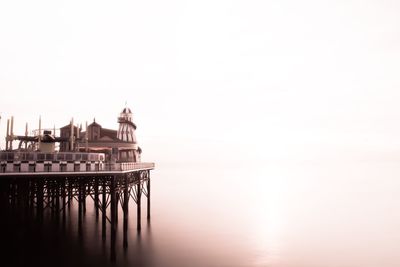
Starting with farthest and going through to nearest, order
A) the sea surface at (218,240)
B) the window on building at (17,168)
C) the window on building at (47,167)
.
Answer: the sea surface at (218,240), the window on building at (47,167), the window on building at (17,168)

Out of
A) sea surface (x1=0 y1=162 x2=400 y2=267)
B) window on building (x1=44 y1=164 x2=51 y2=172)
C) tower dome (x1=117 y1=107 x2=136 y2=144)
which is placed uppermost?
tower dome (x1=117 y1=107 x2=136 y2=144)

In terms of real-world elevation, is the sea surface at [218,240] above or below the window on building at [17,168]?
below

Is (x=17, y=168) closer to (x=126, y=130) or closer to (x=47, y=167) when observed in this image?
(x=47, y=167)

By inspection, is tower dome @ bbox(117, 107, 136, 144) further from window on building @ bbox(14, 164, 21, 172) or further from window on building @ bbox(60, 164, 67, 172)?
window on building @ bbox(14, 164, 21, 172)

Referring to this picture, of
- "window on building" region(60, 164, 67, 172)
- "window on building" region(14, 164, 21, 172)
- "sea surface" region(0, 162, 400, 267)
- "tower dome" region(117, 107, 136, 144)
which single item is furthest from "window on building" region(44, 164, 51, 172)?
"tower dome" region(117, 107, 136, 144)

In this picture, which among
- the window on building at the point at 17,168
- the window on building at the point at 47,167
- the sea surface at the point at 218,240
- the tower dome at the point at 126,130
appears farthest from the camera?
the tower dome at the point at 126,130

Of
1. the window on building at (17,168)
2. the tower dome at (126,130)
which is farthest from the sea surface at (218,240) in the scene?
the tower dome at (126,130)

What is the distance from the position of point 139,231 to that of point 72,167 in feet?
64.6

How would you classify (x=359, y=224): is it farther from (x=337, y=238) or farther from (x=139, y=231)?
(x=139, y=231)

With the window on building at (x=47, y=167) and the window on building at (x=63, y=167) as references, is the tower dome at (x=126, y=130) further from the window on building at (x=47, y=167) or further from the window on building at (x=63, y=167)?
the window on building at (x=47, y=167)

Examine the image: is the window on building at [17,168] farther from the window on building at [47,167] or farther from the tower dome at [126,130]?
the tower dome at [126,130]

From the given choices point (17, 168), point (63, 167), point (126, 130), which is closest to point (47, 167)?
point (63, 167)

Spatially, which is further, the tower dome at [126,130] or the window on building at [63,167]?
the tower dome at [126,130]

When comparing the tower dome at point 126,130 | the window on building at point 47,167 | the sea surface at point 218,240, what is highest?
the tower dome at point 126,130
